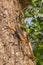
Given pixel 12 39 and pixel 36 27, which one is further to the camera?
pixel 36 27

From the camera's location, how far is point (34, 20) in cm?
221

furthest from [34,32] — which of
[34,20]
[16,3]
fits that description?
[16,3]

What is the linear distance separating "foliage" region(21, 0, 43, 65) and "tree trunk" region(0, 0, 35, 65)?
32 cm

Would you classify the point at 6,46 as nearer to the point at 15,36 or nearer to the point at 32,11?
the point at 15,36

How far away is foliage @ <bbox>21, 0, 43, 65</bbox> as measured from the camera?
2117 millimetres

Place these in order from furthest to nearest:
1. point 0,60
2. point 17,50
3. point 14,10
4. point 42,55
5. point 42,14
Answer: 1. point 42,14
2. point 42,55
3. point 14,10
4. point 17,50
5. point 0,60

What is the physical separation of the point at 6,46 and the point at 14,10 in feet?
1.31

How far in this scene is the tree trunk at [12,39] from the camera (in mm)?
Result: 1523

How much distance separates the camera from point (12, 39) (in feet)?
5.24

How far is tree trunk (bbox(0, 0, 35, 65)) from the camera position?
1.52 meters

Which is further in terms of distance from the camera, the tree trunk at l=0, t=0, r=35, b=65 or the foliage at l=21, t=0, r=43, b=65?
the foliage at l=21, t=0, r=43, b=65

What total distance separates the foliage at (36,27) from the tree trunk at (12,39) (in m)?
0.32

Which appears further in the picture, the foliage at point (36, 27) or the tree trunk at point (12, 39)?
the foliage at point (36, 27)

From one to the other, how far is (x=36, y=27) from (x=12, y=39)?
57 cm
